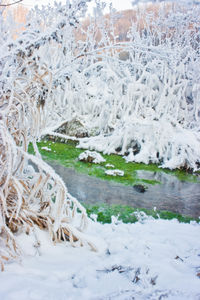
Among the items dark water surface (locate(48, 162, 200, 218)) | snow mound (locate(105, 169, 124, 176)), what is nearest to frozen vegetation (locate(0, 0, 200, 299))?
dark water surface (locate(48, 162, 200, 218))

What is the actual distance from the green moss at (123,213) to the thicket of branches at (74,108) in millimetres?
556

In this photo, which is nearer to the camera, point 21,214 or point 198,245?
point 21,214

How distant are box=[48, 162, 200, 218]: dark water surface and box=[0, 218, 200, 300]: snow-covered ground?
1975mm

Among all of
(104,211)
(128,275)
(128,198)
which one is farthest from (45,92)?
→ (128,198)

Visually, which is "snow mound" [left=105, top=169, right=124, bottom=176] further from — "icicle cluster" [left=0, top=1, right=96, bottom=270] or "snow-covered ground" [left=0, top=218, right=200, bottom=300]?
"icicle cluster" [left=0, top=1, right=96, bottom=270]

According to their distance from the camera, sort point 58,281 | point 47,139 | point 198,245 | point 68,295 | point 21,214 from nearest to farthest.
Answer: point 68,295 < point 58,281 < point 21,214 < point 198,245 < point 47,139

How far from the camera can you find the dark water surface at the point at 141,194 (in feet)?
16.6

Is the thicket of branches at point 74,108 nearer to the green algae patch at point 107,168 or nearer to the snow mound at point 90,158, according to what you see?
the green algae patch at point 107,168

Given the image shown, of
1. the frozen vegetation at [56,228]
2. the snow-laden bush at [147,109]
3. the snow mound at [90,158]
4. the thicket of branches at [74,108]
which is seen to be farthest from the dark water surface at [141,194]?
the snow-laden bush at [147,109]

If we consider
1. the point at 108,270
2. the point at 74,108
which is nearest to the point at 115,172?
the point at 108,270

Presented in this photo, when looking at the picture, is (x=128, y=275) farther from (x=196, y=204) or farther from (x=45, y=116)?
(x=196, y=204)

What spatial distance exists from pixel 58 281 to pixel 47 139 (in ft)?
28.9

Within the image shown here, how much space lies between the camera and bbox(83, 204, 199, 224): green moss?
4.13 m

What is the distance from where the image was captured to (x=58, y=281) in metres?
1.98
